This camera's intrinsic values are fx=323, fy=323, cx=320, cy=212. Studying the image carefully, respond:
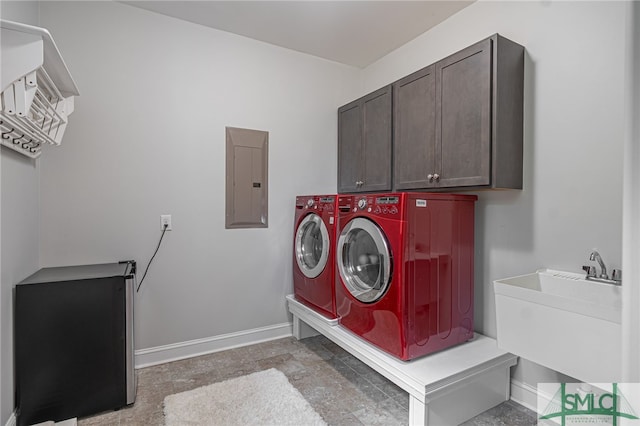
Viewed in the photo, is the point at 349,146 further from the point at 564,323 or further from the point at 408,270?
the point at 564,323

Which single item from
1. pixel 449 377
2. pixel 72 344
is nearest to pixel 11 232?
pixel 72 344

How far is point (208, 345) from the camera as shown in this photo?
2.65 metres

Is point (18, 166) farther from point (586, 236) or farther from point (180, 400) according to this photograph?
point (586, 236)

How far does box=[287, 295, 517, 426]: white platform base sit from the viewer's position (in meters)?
1.64

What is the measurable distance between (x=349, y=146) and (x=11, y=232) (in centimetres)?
243

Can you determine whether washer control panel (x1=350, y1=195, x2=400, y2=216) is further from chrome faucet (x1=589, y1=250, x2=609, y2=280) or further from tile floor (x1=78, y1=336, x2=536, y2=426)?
tile floor (x1=78, y1=336, x2=536, y2=426)

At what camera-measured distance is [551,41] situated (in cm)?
185

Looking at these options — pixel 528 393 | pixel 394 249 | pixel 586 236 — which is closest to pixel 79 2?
pixel 394 249

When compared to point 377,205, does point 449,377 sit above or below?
below

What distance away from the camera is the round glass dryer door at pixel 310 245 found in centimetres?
255

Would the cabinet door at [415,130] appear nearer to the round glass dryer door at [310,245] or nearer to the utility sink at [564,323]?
the round glass dryer door at [310,245]

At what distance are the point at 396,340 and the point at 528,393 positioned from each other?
0.91 m

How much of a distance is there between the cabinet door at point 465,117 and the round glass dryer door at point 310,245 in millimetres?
1012

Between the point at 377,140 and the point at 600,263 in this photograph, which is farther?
the point at 377,140
